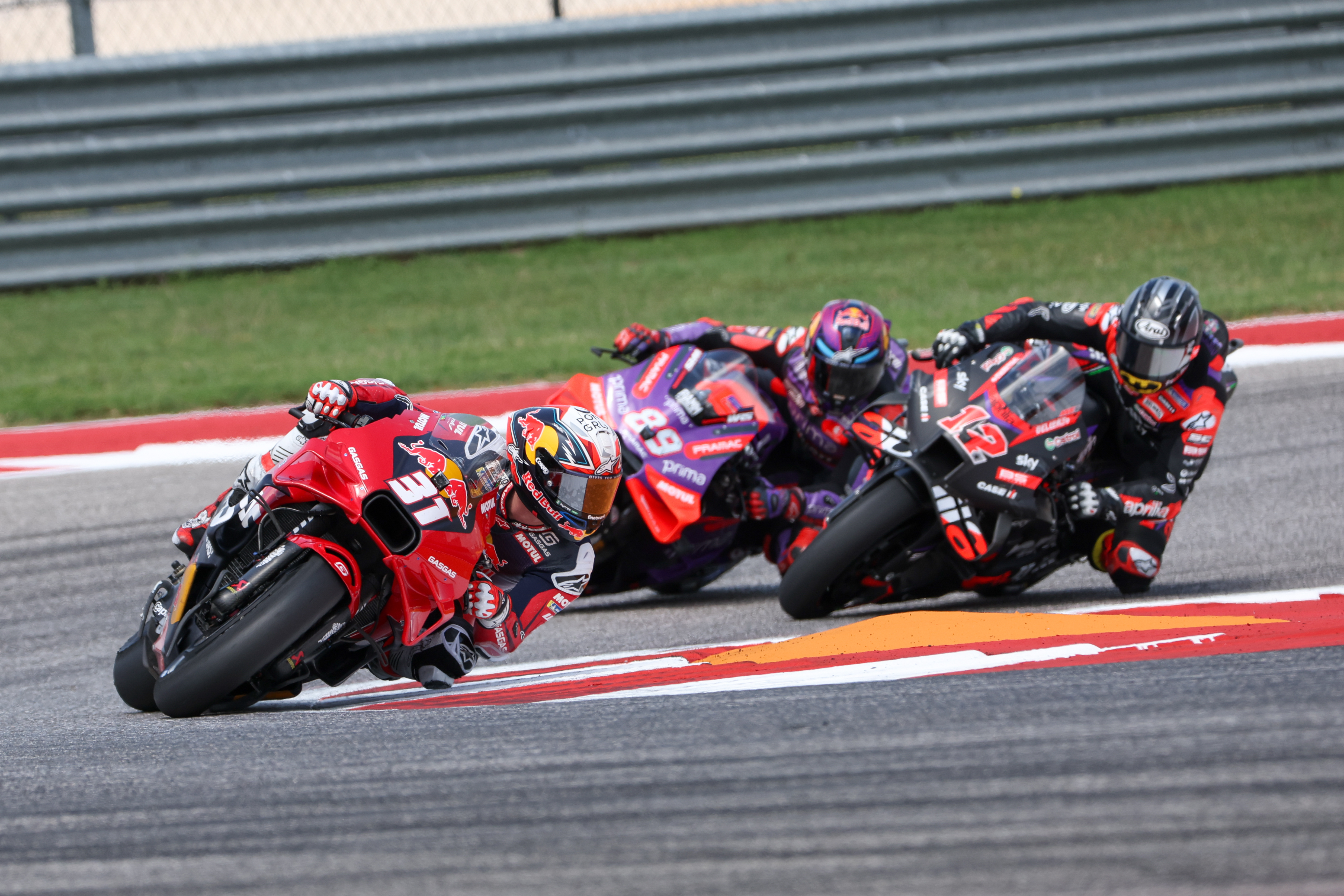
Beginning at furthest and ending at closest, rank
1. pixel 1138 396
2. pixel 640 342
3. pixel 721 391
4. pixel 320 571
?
pixel 640 342 < pixel 721 391 < pixel 1138 396 < pixel 320 571

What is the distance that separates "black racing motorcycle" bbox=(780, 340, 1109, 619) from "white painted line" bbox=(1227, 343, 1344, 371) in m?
3.83

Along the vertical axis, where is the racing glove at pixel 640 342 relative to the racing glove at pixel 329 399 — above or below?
below

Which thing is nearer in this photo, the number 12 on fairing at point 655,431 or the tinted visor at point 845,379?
the number 12 on fairing at point 655,431

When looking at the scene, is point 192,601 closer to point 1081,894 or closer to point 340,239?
point 1081,894

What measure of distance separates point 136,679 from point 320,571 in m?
0.91

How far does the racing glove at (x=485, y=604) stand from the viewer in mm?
4566

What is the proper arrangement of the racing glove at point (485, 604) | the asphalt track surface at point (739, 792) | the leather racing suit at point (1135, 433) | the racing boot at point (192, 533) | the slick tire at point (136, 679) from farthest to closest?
the leather racing suit at point (1135, 433), the racing boot at point (192, 533), the racing glove at point (485, 604), the slick tire at point (136, 679), the asphalt track surface at point (739, 792)

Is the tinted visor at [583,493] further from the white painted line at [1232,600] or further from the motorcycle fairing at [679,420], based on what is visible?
the white painted line at [1232,600]

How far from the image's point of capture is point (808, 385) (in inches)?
254

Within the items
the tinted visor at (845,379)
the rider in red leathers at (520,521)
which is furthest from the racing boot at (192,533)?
the tinted visor at (845,379)

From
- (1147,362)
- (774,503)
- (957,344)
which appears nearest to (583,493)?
(774,503)

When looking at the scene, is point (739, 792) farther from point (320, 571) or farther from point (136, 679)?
point (136, 679)

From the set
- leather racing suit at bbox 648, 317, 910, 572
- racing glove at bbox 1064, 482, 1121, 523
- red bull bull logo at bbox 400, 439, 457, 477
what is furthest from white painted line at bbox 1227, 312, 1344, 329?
red bull bull logo at bbox 400, 439, 457, 477

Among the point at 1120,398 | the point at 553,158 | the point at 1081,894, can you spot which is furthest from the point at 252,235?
the point at 1081,894
